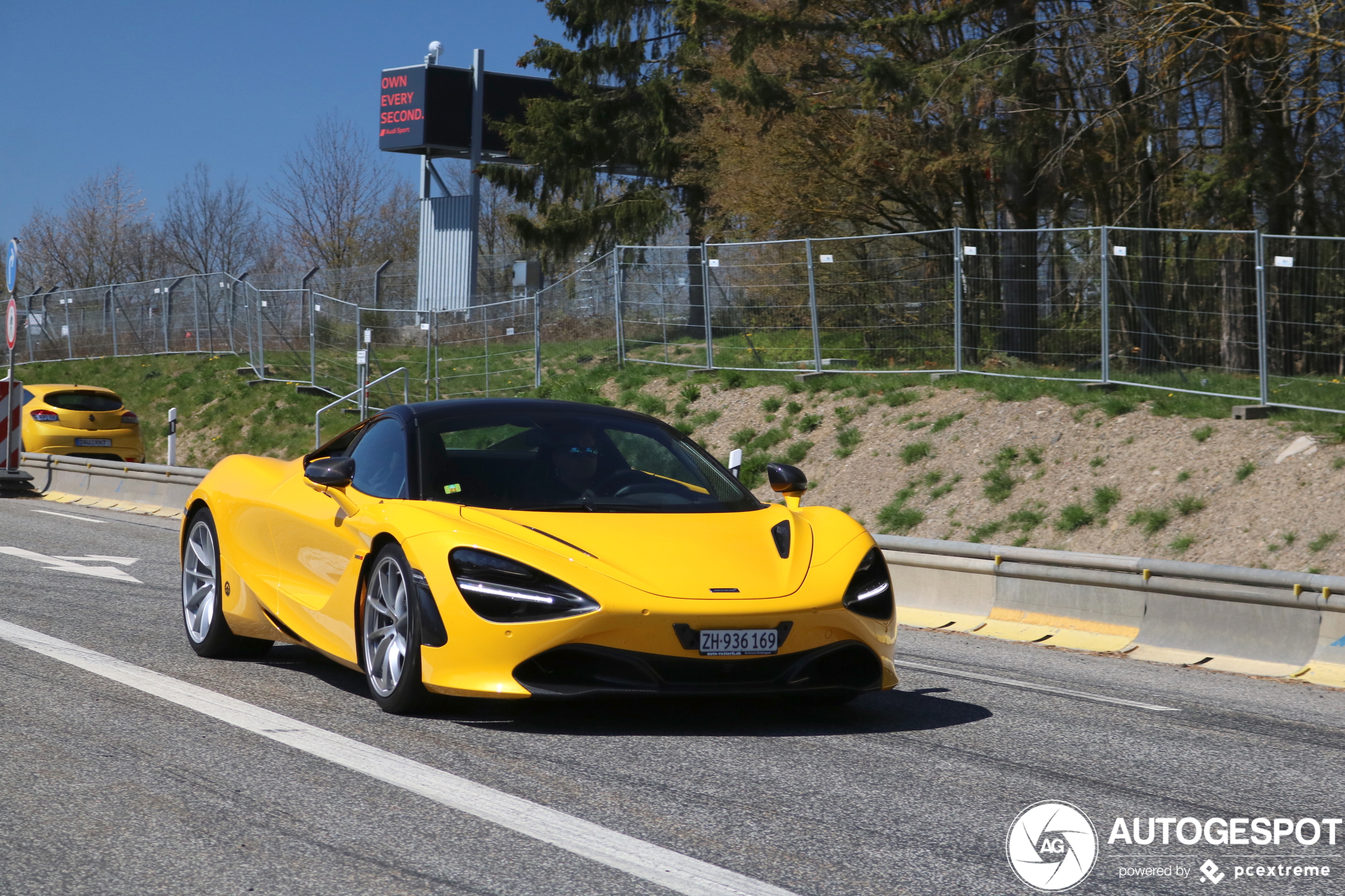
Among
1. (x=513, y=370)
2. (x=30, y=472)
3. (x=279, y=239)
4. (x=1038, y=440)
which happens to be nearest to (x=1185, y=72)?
(x=1038, y=440)

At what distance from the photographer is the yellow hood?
564 cm

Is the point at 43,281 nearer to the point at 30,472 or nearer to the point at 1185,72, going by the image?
the point at 30,472

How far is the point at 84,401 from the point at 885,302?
11.9 meters

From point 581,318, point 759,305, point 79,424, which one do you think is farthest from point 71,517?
point 759,305

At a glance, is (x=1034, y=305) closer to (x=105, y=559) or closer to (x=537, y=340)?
(x=537, y=340)

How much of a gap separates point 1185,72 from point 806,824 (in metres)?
17.4

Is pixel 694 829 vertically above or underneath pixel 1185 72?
underneath

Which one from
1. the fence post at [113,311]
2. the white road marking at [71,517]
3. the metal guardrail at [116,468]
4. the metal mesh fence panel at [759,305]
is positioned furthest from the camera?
the fence post at [113,311]

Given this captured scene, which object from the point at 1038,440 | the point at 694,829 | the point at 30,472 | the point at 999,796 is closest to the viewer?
the point at 694,829

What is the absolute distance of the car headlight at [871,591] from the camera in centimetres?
589

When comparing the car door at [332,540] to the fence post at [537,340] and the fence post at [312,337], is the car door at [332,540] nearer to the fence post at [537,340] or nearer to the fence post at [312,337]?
the fence post at [537,340]

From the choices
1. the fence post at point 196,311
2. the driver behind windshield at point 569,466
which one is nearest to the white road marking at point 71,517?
the driver behind windshield at point 569,466

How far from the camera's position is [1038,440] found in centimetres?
1479

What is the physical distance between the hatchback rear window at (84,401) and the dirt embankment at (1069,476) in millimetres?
9557
